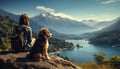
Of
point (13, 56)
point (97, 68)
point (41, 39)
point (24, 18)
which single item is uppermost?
point (24, 18)

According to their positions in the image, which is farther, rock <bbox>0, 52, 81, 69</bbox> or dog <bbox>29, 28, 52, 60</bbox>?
dog <bbox>29, 28, 52, 60</bbox>

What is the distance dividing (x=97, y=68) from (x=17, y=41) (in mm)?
4748

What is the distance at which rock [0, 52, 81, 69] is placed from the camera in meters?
10.8

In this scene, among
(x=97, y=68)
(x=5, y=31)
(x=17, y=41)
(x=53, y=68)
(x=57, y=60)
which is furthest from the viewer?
(x=5, y=31)

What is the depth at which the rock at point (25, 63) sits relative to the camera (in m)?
10.8

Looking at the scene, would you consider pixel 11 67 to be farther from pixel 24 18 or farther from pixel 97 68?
pixel 97 68

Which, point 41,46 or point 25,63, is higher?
point 41,46

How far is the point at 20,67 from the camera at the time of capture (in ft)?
36.0

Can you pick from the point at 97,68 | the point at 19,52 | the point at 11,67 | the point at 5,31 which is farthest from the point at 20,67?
the point at 5,31

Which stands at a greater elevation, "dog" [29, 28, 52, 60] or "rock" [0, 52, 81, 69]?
"dog" [29, 28, 52, 60]

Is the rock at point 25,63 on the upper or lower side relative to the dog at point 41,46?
lower

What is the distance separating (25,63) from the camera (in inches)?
432

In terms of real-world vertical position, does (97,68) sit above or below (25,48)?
below

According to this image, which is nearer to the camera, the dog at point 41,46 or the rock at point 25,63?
the rock at point 25,63
